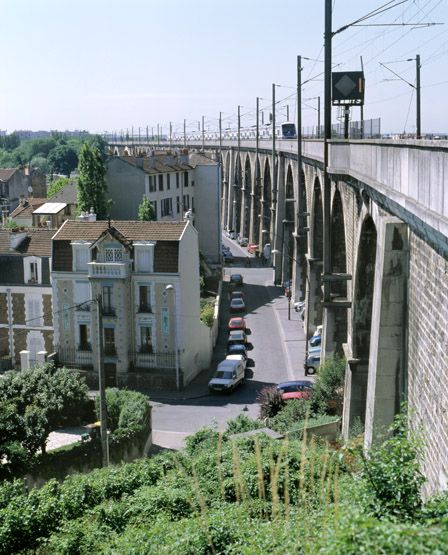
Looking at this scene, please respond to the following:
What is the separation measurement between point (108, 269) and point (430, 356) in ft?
65.6

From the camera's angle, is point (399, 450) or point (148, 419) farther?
point (148, 419)

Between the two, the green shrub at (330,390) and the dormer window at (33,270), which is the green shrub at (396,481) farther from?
the dormer window at (33,270)

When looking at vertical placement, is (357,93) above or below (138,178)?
above

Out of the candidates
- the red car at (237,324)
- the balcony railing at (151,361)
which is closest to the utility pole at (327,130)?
the balcony railing at (151,361)

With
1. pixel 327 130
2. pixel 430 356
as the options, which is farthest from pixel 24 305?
pixel 430 356

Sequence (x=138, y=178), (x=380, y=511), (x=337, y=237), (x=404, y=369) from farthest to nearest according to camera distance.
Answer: (x=138, y=178) → (x=337, y=237) → (x=404, y=369) → (x=380, y=511)

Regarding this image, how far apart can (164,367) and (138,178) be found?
19.7 m

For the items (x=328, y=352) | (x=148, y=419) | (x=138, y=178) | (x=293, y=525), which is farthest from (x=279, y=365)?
(x=293, y=525)

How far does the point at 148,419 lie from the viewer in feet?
78.3

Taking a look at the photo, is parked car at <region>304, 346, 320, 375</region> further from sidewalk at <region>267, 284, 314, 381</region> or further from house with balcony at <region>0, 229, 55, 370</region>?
house with balcony at <region>0, 229, 55, 370</region>

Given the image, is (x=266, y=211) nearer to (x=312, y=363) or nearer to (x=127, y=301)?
(x=312, y=363)

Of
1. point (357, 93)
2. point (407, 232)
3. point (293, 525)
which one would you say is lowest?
point (293, 525)

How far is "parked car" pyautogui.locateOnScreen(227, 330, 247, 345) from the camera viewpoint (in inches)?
1380

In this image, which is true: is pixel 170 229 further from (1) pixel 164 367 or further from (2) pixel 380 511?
(2) pixel 380 511
